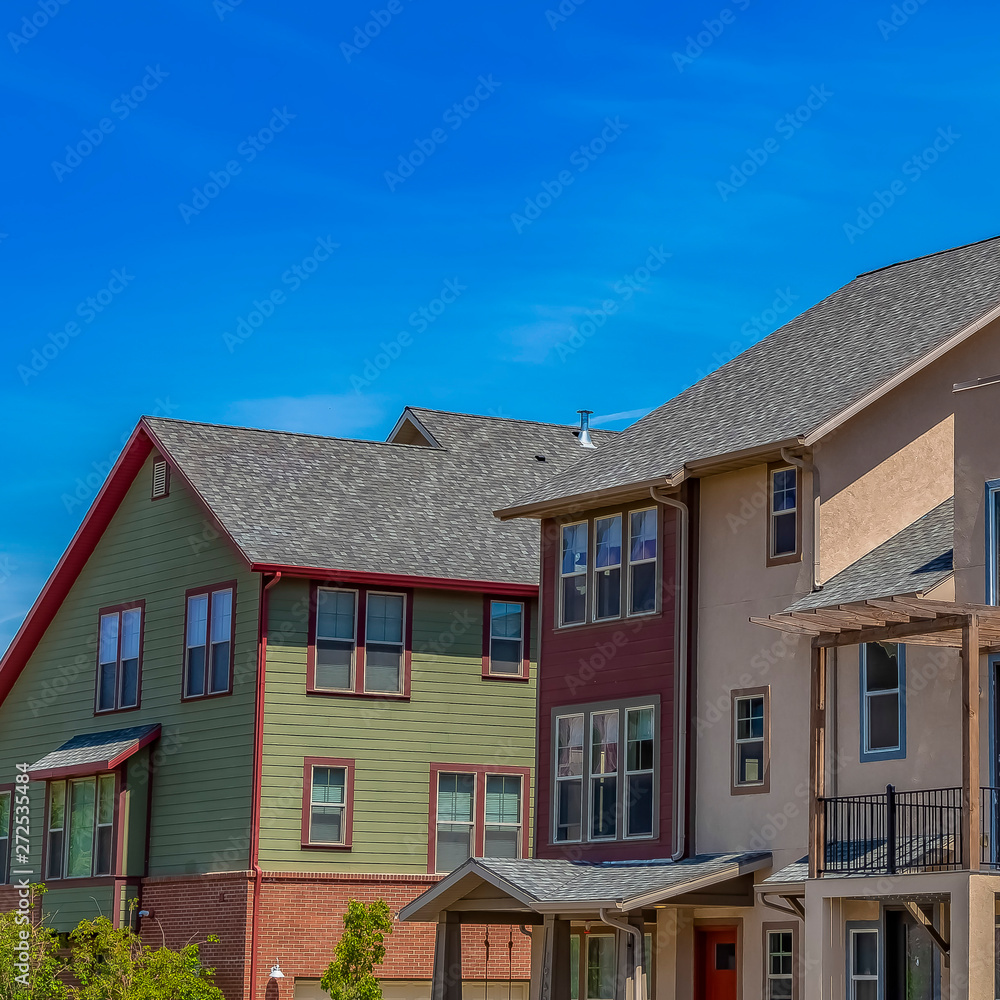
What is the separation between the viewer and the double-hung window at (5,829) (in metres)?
40.1

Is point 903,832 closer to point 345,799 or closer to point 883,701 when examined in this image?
point 883,701

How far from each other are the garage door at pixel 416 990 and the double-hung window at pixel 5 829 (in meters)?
10.0

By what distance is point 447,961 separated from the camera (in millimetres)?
27984

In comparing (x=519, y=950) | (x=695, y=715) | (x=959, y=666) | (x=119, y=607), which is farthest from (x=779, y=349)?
(x=119, y=607)

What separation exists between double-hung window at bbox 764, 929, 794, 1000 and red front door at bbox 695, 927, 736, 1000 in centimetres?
80

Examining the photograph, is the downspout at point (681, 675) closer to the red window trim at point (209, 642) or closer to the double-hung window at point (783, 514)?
the double-hung window at point (783, 514)

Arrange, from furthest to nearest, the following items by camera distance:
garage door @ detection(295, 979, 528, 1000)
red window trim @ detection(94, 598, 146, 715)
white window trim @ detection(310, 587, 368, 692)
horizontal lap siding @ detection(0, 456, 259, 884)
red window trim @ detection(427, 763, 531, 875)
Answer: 1. red window trim @ detection(94, 598, 146, 715)
2. red window trim @ detection(427, 763, 531, 875)
3. white window trim @ detection(310, 587, 368, 692)
4. horizontal lap siding @ detection(0, 456, 259, 884)
5. garage door @ detection(295, 979, 528, 1000)

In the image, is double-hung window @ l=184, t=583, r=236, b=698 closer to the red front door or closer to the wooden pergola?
the red front door

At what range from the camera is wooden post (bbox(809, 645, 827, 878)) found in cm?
2300

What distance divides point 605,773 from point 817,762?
610 cm

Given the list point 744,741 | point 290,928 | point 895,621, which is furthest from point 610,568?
point 290,928

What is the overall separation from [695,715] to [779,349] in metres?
7.37

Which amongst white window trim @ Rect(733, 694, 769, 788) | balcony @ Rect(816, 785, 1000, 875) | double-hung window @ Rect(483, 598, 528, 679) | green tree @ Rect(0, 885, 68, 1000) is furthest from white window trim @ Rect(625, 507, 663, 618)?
green tree @ Rect(0, 885, 68, 1000)

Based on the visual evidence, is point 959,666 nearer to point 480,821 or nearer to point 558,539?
point 558,539
